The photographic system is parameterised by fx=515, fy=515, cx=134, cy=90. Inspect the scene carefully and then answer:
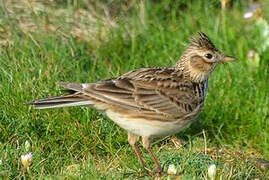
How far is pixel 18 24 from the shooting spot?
7.43 metres

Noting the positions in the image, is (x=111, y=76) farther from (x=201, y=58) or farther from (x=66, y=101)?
(x=66, y=101)

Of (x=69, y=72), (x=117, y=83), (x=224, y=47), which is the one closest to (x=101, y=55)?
(x=69, y=72)

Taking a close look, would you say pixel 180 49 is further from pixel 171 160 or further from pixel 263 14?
pixel 171 160

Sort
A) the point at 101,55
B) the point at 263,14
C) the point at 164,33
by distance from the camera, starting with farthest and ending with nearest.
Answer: the point at 263,14 → the point at 164,33 → the point at 101,55

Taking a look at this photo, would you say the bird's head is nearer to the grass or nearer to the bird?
the bird

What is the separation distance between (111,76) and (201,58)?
4.46ft

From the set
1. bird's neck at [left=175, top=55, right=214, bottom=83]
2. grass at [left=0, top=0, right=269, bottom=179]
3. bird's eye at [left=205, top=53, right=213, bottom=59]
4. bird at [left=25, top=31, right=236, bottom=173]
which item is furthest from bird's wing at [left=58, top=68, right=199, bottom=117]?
grass at [left=0, top=0, right=269, bottom=179]

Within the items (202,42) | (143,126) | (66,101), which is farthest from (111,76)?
(66,101)

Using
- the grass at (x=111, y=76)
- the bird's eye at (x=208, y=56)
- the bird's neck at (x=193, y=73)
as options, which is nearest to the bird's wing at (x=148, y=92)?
the bird's neck at (x=193, y=73)

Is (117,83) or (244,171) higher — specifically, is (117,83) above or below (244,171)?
above

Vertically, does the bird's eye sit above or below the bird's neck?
above

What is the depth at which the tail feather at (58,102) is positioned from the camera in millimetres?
4539

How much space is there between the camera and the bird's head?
555 cm

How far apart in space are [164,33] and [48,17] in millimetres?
1783
